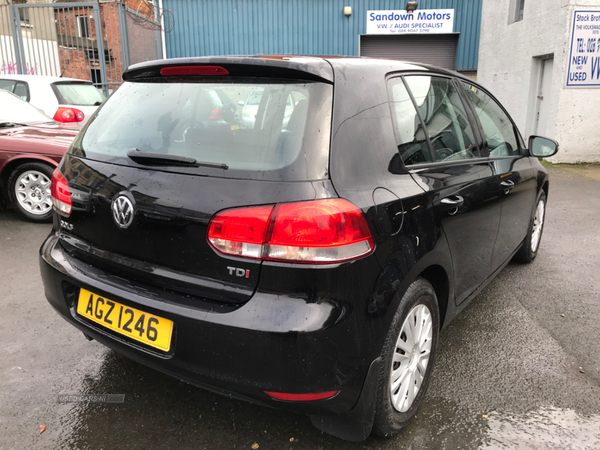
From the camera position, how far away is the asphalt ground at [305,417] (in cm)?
221

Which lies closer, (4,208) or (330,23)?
(4,208)

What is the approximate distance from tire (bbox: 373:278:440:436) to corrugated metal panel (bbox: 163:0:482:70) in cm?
1707

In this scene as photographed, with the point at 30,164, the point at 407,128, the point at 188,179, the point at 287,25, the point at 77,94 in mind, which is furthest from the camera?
the point at 287,25

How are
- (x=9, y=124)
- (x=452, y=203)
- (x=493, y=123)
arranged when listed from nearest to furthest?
(x=452, y=203) → (x=493, y=123) → (x=9, y=124)

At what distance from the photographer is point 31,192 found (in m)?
5.53

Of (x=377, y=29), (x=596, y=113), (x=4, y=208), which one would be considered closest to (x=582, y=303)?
Result: (x=4, y=208)

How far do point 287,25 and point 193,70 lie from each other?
1740cm

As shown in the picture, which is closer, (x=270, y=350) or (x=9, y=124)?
(x=270, y=350)

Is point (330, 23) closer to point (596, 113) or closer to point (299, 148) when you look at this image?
point (596, 113)

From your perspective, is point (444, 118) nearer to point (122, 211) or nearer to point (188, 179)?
point (188, 179)

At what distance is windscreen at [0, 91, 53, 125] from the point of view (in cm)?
610

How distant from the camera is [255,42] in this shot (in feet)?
60.3

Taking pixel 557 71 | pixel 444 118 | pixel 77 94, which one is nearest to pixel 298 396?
pixel 444 118

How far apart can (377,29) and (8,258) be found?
16373mm
